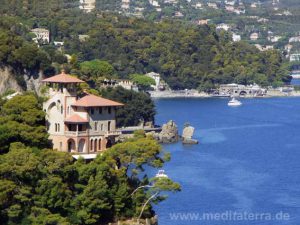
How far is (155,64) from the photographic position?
10688 centimetres

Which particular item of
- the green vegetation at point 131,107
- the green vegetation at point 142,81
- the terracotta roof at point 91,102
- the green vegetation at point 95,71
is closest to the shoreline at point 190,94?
the green vegetation at point 142,81

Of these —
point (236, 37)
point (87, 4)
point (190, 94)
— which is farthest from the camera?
point (236, 37)

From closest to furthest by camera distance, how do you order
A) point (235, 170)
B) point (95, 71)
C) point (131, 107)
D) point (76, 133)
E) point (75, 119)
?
point (76, 133)
point (75, 119)
point (235, 170)
point (131, 107)
point (95, 71)

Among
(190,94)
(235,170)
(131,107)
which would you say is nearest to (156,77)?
(190,94)

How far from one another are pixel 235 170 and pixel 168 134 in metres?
11.8

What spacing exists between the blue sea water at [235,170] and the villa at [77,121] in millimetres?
3164

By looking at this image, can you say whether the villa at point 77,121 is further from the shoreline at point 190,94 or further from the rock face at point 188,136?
the shoreline at point 190,94

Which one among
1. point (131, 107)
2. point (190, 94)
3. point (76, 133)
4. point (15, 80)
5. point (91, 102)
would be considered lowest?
point (190, 94)

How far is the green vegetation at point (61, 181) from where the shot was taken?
3353 cm

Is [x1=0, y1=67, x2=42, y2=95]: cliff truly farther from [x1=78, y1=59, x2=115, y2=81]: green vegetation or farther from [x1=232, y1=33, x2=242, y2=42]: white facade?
[x1=232, y1=33, x2=242, y2=42]: white facade

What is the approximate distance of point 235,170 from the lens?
51.2 m

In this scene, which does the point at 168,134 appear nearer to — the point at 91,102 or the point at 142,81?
the point at 91,102

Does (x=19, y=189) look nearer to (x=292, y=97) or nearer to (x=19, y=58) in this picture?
(x=19, y=58)

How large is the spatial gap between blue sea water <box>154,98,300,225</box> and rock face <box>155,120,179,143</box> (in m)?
1.32
